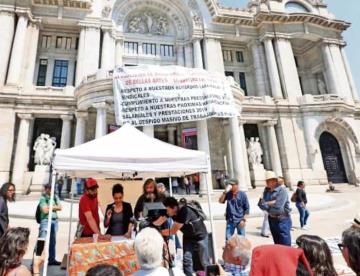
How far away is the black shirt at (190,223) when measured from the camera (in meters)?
4.10

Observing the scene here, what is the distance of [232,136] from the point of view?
1817 cm

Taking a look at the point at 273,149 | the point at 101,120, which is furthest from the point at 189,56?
the point at 101,120

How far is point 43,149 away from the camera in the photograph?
1864cm

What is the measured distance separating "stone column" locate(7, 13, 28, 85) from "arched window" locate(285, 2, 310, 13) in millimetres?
28437

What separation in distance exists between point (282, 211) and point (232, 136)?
43.2 ft

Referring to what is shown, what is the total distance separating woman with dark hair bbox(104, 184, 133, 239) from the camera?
4.81m

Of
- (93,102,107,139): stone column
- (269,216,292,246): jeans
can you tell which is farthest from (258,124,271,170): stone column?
(269,216,292,246): jeans

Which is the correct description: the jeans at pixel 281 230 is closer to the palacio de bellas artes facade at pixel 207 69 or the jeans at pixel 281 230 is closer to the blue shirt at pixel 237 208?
the blue shirt at pixel 237 208

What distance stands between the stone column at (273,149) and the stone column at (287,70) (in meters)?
3.84

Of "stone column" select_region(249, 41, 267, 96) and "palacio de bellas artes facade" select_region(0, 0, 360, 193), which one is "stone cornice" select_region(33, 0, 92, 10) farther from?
"stone column" select_region(249, 41, 267, 96)

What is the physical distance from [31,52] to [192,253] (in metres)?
24.7

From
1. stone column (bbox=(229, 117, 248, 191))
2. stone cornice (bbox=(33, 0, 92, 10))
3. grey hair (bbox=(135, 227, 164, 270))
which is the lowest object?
grey hair (bbox=(135, 227, 164, 270))

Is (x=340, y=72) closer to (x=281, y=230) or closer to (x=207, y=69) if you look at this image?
(x=207, y=69)

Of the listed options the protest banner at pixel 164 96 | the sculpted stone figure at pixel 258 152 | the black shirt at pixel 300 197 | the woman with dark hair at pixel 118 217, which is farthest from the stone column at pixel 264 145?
the woman with dark hair at pixel 118 217
